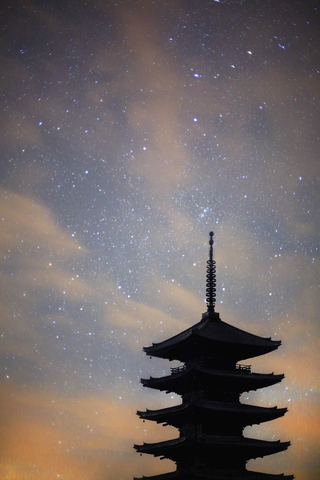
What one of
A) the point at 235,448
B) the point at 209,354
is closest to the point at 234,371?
the point at 209,354

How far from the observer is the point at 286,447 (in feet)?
115

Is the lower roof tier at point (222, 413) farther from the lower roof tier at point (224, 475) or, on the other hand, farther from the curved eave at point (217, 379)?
the lower roof tier at point (224, 475)

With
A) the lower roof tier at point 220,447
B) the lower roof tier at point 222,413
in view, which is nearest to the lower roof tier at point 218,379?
the lower roof tier at point 222,413

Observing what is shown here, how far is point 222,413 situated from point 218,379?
7.22 ft

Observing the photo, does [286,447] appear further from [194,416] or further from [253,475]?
[194,416]

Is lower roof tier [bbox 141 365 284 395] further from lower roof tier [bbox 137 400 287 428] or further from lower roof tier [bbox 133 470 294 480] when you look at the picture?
lower roof tier [bbox 133 470 294 480]

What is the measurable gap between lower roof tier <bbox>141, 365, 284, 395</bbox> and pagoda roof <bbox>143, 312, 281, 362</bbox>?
1.40 metres

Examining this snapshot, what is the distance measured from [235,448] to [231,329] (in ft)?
26.0

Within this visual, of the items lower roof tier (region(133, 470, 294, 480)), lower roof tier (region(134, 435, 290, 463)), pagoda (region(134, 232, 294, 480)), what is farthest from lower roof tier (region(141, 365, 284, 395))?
lower roof tier (region(133, 470, 294, 480))

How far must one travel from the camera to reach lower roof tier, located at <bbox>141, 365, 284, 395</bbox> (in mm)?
34844

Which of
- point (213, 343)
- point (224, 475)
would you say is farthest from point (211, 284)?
point (224, 475)

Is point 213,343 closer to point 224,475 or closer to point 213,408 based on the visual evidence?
point 213,408

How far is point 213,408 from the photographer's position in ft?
111

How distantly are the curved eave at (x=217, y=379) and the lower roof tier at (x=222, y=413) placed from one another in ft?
4.92
